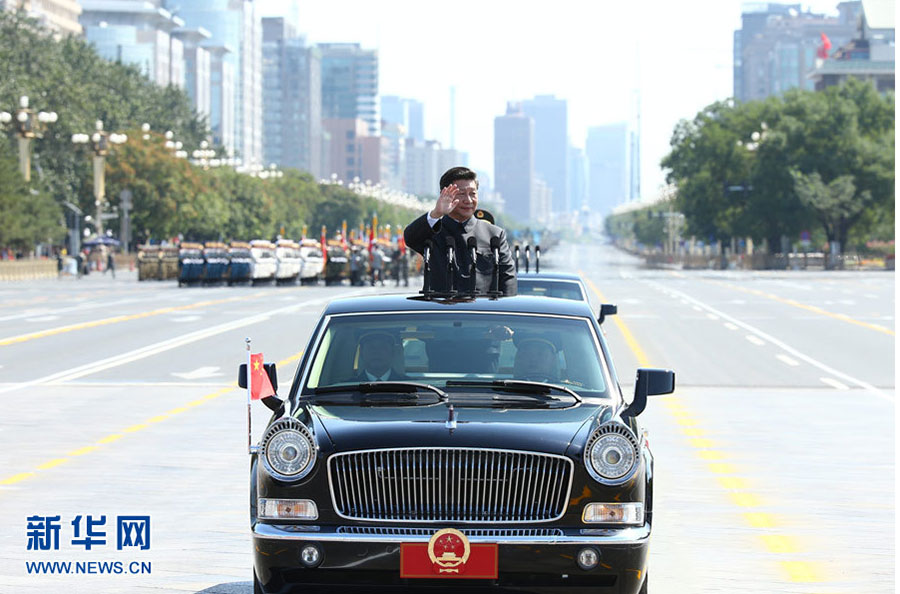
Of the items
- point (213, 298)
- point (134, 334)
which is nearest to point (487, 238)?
point (134, 334)

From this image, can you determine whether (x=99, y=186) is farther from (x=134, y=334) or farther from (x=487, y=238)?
(x=487, y=238)

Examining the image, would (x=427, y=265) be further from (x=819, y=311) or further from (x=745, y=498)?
(x=819, y=311)

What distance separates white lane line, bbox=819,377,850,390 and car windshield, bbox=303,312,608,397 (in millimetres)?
13497

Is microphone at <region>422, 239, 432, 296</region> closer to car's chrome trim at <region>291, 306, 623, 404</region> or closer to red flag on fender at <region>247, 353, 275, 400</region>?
red flag on fender at <region>247, 353, 275, 400</region>

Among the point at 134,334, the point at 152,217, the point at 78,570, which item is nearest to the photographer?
the point at 78,570

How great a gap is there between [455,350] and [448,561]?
1754 millimetres

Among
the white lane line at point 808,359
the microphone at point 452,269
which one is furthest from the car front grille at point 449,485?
the white lane line at point 808,359

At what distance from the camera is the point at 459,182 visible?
10.6 meters

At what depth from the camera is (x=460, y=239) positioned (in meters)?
10.4

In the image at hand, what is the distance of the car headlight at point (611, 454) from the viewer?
693cm

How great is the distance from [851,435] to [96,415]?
7.42 meters

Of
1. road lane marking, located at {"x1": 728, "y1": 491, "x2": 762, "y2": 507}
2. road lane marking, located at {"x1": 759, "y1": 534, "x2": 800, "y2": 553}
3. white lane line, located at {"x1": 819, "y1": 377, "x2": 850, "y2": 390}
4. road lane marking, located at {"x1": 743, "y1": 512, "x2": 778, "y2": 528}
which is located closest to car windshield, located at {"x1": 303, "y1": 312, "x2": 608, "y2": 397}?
road lane marking, located at {"x1": 759, "y1": 534, "x2": 800, "y2": 553}

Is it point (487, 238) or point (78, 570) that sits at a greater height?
point (487, 238)

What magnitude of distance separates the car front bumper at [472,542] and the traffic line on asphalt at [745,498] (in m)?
2.05
